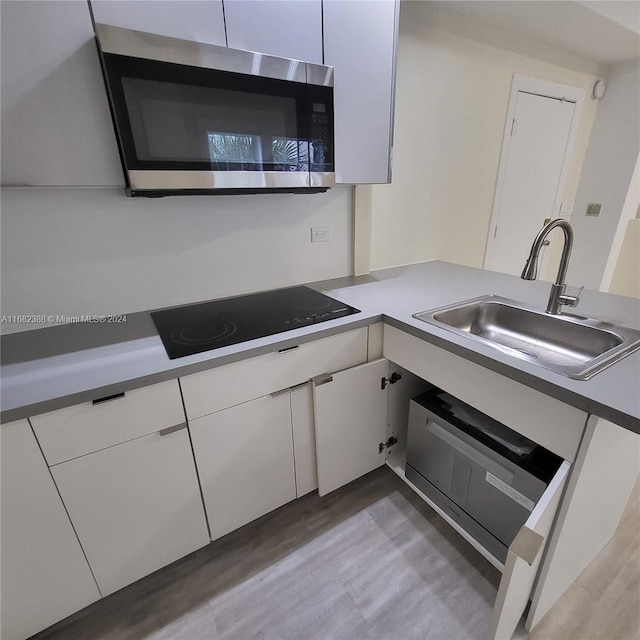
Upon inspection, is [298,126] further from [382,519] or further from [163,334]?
[382,519]

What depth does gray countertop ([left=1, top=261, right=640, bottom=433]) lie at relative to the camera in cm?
83

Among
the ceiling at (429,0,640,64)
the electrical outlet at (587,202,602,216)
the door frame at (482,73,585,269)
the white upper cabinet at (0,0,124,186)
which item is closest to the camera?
the white upper cabinet at (0,0,124,186)

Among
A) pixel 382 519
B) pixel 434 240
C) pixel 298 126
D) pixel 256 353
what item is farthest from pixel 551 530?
pixel 434 240

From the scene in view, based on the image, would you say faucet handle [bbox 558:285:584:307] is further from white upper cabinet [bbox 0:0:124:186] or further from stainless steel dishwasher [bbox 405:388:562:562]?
white upper cabinet [bbox 0:0:124:186]

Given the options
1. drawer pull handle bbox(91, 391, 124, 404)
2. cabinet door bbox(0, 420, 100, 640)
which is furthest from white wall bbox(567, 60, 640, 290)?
cabinet door bbox(0, 420, 100, 640)

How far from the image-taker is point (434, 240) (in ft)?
7.25

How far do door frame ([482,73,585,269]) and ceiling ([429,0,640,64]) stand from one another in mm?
218

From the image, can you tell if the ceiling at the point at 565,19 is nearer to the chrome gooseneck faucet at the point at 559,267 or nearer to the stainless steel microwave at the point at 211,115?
the stainless steel microwave at the point at 211,115

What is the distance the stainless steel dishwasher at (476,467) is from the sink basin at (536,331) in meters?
0.31

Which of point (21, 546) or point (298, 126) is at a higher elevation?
point (298, 126)

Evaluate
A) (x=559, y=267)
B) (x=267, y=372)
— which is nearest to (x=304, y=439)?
(x=267, y=372)

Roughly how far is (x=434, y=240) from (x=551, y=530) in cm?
167

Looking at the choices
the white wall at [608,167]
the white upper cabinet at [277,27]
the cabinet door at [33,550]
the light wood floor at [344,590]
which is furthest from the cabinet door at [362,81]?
the white wall at [608,167]

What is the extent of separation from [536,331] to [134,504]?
158 cm
